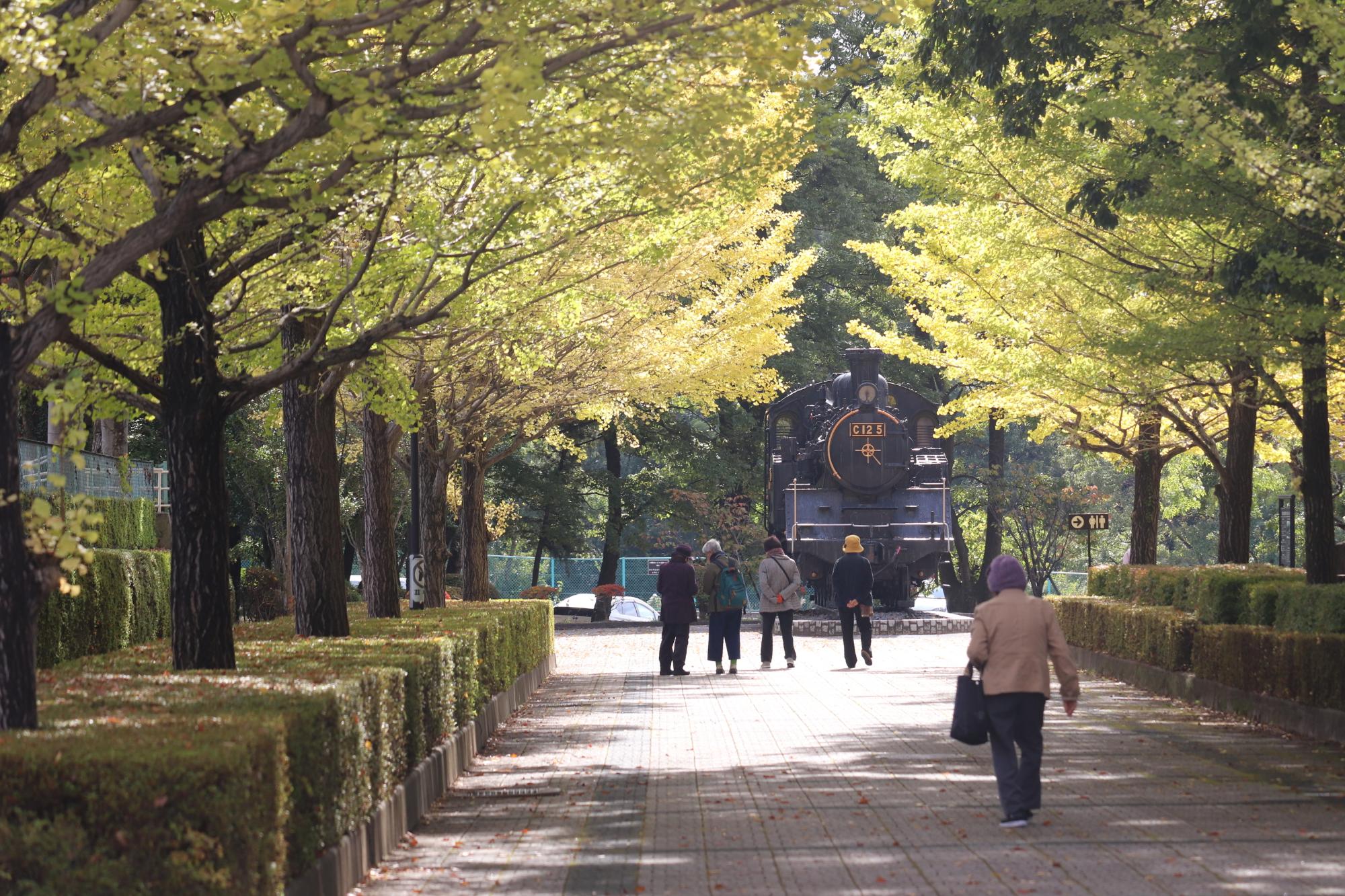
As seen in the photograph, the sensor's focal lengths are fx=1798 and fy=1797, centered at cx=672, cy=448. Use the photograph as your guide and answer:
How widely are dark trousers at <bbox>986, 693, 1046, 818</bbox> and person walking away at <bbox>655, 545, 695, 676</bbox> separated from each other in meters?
12.7

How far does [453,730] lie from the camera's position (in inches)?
528

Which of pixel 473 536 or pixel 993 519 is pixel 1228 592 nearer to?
pixel 473 536

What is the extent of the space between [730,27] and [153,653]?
6567mm

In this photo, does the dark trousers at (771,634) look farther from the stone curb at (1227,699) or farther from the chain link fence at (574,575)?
the chain link fence at (574,575)

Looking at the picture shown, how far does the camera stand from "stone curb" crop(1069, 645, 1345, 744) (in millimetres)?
14648

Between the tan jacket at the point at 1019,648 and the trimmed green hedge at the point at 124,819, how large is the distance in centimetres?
567

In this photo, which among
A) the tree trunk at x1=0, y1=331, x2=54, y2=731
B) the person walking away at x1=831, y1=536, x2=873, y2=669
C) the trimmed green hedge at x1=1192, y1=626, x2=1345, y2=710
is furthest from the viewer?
the person walking away at x1=831, y1=536, x2=873, y2=669

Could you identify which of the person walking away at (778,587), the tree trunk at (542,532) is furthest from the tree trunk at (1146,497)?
the tree trunk at (542,532)

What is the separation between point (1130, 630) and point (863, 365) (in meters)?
14.3

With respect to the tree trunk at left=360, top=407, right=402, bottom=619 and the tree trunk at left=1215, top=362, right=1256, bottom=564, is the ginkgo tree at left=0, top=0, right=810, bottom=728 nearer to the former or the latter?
the tree trunk at left=360, top=407, right=402, bottom=619

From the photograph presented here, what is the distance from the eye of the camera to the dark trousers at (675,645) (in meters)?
24.1

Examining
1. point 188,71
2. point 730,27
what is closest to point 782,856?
point 730,27

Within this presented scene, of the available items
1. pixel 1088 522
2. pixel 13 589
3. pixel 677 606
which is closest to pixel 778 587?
pixel 677 606

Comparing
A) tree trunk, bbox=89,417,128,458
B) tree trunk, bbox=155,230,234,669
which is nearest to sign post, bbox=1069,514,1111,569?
tree trunk, bbox=89,417,128,458
